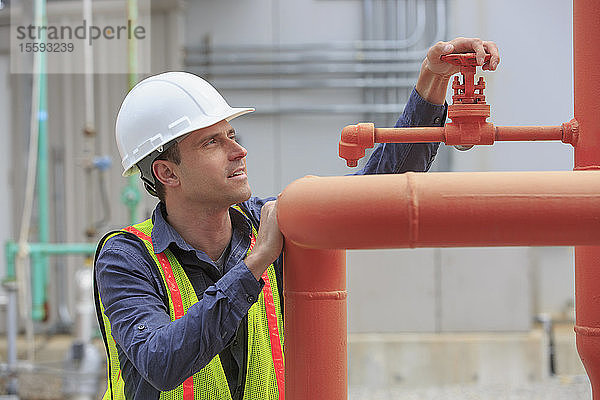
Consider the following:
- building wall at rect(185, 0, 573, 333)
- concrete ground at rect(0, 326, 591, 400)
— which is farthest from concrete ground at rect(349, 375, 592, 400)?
building wall at rect(185, 0, 573, 333)

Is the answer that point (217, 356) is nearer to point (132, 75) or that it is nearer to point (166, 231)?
point (166, 231)

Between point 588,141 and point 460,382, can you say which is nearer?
point 588,141

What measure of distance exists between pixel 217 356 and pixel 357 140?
0.53 m

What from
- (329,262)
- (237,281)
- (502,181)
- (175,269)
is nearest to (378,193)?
(502,181)

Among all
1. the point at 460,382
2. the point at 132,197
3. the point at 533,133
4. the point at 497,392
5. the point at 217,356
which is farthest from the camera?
the point at 460,382

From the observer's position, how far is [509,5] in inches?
190

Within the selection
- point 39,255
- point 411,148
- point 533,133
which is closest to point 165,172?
point 411,148

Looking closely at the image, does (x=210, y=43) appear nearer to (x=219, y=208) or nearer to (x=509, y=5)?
(x=509, y=5)

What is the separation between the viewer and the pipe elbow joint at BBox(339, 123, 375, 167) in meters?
1.09

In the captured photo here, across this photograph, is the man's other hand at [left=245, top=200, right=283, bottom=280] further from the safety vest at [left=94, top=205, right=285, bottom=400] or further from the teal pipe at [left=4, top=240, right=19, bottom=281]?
the teal pipe at [left=4, top=240, right=19, bottom=281]

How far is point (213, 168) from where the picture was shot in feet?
4.69

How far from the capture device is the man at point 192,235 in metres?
1.33

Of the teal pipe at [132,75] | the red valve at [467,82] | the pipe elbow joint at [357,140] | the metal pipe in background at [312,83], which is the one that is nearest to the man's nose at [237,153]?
the pipe elbow joint at [357,140]

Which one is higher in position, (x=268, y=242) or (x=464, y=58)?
(x=464, y=58)
